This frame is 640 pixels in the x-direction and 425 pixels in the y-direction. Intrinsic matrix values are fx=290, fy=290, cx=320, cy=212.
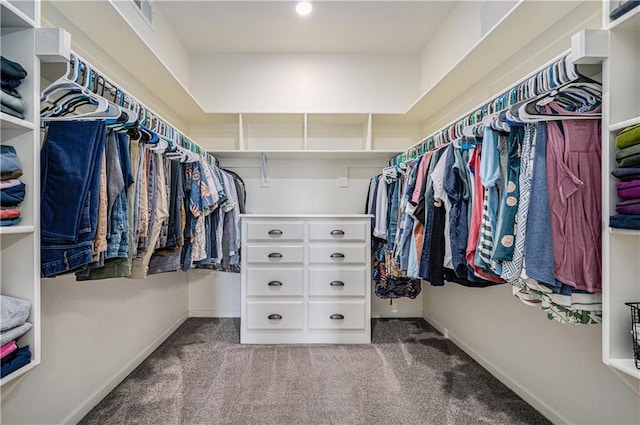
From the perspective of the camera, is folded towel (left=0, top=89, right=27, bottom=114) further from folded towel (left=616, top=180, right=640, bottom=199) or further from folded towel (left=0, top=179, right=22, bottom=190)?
folded towel (left=616, top=180, right=640, bottom=199)

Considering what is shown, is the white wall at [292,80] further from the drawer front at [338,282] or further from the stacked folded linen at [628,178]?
the stacked folded linen at [628,178]

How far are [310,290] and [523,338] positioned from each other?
4.48ft

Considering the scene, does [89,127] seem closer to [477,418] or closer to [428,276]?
[428,276]

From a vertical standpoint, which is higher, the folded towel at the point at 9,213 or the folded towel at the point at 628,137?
the folded towel at the point at 628,137

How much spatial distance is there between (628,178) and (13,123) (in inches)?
69.9

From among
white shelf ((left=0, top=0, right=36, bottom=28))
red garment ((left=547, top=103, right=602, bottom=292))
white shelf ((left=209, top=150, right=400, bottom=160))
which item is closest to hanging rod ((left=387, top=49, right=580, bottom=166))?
red garment ((left=547, top=103, right=602, bottom=292))

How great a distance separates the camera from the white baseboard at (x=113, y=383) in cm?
138

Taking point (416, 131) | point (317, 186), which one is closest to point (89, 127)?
point (317, 186)

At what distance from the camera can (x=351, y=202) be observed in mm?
2920

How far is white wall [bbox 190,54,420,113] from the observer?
2.81 metres

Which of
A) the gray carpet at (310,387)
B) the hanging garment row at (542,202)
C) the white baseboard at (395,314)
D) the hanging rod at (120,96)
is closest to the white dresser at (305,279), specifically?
the gray carpet at (310,387)

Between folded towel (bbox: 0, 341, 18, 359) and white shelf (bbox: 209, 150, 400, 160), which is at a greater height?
white shelf (bbox: 209, 150, 400, 160)

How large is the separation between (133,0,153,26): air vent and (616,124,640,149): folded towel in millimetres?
2580

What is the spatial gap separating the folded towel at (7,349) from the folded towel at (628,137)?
72.0 inches
